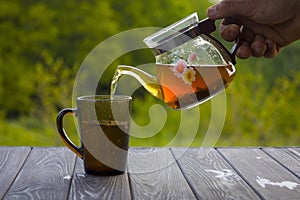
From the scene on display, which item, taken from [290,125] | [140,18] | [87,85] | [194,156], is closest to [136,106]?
[87,85]

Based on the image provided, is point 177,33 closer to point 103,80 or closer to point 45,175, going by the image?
point 45,175

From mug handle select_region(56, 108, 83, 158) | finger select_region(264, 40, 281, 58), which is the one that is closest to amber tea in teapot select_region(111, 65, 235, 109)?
mug handle select_region(56, 108, 83, 158)

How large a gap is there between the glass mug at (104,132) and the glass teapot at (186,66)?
7 cm

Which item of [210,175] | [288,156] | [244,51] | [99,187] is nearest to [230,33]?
[244,51]

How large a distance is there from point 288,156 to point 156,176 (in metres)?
0.36

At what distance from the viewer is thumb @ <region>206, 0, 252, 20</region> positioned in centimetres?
129

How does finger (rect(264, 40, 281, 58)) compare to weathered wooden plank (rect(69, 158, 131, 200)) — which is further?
finger (rect(264, 40, 281, 58))

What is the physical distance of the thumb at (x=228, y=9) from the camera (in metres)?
1.29

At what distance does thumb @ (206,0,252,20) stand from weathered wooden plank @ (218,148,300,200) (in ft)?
1.03

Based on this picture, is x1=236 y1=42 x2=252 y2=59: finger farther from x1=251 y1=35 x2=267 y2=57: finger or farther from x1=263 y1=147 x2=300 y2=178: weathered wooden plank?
x1=263 y1=147 x2=300 y2=178: weathered wooden plank

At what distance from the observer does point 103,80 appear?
4.21 m

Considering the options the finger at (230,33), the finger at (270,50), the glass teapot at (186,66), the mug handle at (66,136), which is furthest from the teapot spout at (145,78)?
the finger at (270,50)

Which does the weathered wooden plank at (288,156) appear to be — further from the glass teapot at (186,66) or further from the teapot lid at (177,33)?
the teapot lid at (177,33)

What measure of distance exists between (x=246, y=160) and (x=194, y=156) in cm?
12
